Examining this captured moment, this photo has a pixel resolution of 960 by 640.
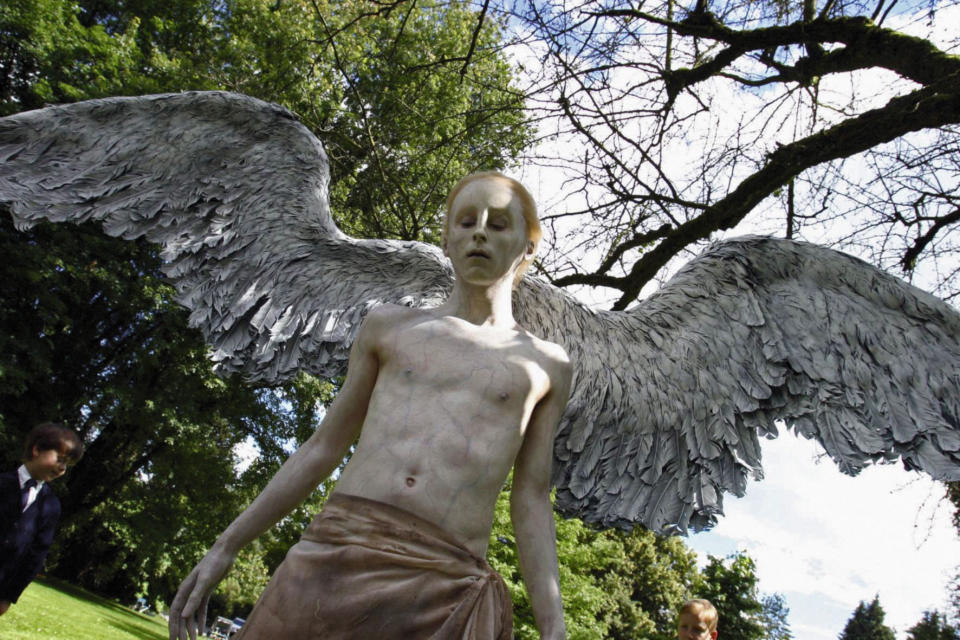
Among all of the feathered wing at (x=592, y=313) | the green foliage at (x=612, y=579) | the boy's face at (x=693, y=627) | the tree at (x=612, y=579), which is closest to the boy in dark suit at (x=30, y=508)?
the feathered wing at (x=592, y=313)

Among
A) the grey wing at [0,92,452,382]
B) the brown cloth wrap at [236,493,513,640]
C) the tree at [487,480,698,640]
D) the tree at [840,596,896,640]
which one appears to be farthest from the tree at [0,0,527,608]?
the tree at [840,596,896,640]

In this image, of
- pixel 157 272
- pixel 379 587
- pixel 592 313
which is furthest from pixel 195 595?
pixel 157 272

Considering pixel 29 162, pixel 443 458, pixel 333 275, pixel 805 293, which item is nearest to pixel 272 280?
pixel 333 275

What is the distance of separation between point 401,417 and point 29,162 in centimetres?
214

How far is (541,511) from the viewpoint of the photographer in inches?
77.9

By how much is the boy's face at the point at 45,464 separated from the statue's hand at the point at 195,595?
1.95 metres

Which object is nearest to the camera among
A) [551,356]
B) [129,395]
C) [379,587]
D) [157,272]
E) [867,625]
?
[379,587]

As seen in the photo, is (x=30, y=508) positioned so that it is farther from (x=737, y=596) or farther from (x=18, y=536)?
(x=737, y=596)

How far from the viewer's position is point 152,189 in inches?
122

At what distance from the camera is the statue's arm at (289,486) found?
189 cm

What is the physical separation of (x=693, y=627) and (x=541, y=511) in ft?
7.27

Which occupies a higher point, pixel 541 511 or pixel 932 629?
pixel 932 629

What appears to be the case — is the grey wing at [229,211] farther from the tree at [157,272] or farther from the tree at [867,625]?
the tree at [867,625]

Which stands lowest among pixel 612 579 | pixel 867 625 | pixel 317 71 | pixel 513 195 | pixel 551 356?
pixel 551 356
